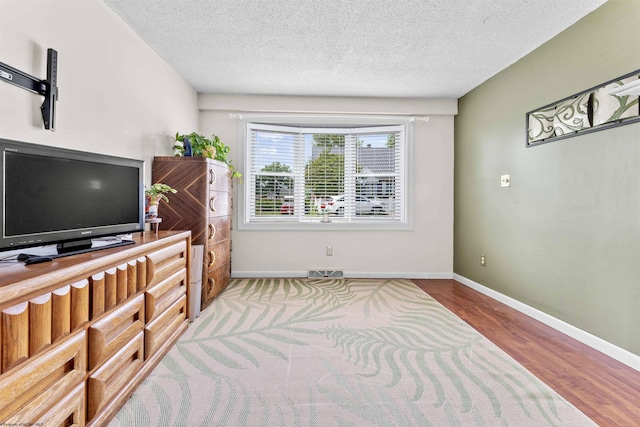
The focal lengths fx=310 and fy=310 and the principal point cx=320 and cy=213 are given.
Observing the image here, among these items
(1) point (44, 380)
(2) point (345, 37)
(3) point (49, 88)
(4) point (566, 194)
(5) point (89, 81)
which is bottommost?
(1) point (44, 380)

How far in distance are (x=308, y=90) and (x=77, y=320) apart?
11.5 ft

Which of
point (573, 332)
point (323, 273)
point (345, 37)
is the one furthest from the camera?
point (323, 273)

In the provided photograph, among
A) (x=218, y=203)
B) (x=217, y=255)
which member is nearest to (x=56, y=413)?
(x=217, y=255)

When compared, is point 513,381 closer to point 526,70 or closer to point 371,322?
point 371,322

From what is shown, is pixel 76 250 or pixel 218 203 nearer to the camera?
pixel 76 250

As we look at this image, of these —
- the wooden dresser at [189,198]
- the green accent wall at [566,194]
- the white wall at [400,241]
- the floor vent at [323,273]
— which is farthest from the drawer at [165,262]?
the green accent wall at [566,194]

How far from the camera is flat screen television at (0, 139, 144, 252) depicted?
132 centimetres

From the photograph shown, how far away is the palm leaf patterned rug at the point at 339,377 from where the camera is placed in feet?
5.20

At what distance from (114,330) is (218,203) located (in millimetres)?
2030

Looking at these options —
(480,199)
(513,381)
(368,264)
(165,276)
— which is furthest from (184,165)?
(480,199)

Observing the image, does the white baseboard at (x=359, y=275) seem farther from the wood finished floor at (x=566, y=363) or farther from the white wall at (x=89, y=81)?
the white wall at (x=89, y=81)

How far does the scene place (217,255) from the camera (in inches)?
136

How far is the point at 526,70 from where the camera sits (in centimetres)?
312

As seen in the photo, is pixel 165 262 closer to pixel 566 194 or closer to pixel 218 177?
pixel 218 177
